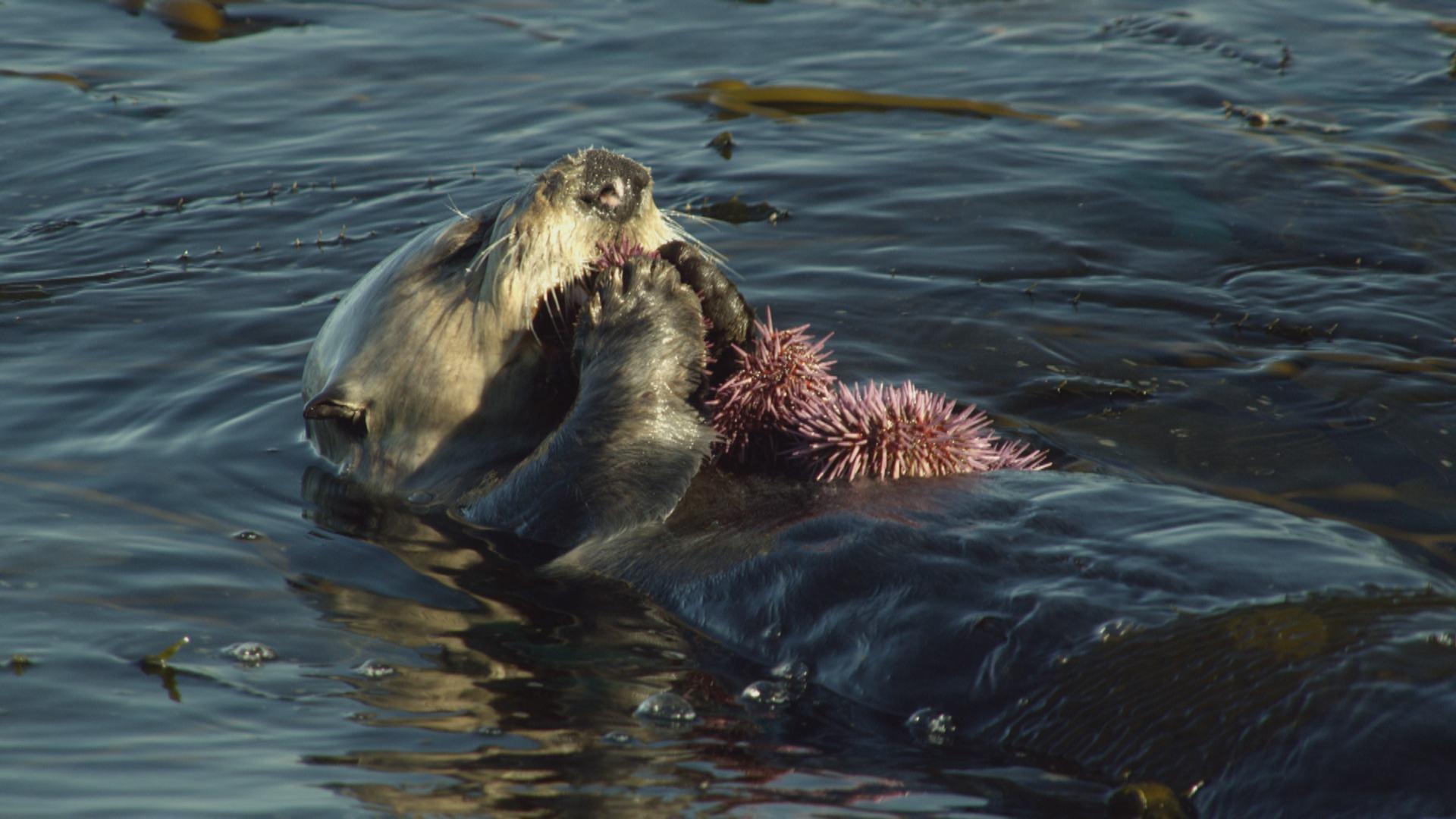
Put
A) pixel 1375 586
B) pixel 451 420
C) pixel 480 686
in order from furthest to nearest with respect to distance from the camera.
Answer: pixel 451 420, pixel 480 686, pixel 1375 586

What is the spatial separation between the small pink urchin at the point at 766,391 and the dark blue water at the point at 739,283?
568 millimetres

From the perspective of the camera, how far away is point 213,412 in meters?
6.14

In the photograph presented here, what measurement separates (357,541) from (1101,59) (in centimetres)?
665

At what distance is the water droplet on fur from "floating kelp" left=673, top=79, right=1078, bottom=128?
6.15 m

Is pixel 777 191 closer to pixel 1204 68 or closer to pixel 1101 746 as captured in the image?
pixel 1204 68

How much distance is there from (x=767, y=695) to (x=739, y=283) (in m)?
3.74

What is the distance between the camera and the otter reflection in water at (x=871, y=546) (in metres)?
3.11

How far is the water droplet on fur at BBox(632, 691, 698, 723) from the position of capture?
361 cm

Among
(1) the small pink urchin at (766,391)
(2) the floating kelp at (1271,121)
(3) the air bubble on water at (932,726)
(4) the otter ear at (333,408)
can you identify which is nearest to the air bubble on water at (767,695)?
(3) the air bubble on water at (932,726)

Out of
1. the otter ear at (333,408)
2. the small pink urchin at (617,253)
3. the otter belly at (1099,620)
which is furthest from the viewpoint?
the otter ear at (333,408)

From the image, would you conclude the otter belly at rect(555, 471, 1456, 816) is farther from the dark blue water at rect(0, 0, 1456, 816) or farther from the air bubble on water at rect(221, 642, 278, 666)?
the air bubble on water at rect(221, 642, 278, 666)

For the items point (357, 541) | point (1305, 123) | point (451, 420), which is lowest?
point (357, 541)

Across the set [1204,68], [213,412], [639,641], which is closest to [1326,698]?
[639,641]

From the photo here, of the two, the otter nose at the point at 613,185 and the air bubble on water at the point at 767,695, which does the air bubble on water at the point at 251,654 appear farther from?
the otter nose at the point at 613,185
